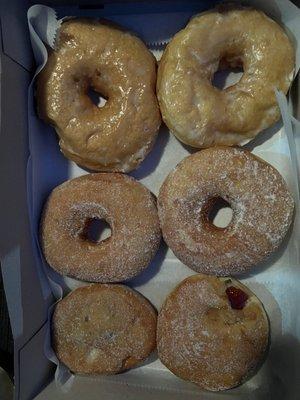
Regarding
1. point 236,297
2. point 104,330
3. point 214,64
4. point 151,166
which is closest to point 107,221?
point 151,166

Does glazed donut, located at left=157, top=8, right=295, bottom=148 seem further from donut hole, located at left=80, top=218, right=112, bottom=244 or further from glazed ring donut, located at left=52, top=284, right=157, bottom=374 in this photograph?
glazed ring donut, located at left=52, top=284, right=157, bottom=374

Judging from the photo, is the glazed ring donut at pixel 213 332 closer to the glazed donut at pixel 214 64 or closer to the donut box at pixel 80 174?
the donut box at pixel 80 174

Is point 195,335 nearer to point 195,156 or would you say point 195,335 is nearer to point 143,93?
point 195,156

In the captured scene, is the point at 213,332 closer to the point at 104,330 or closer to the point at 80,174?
the point at 104,330

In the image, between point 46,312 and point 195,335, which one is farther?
point 46,312

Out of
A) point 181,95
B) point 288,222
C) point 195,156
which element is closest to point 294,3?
point 181,95

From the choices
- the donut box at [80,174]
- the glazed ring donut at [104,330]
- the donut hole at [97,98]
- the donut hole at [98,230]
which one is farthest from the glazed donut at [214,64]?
the glazed ring donut at [104,330]
